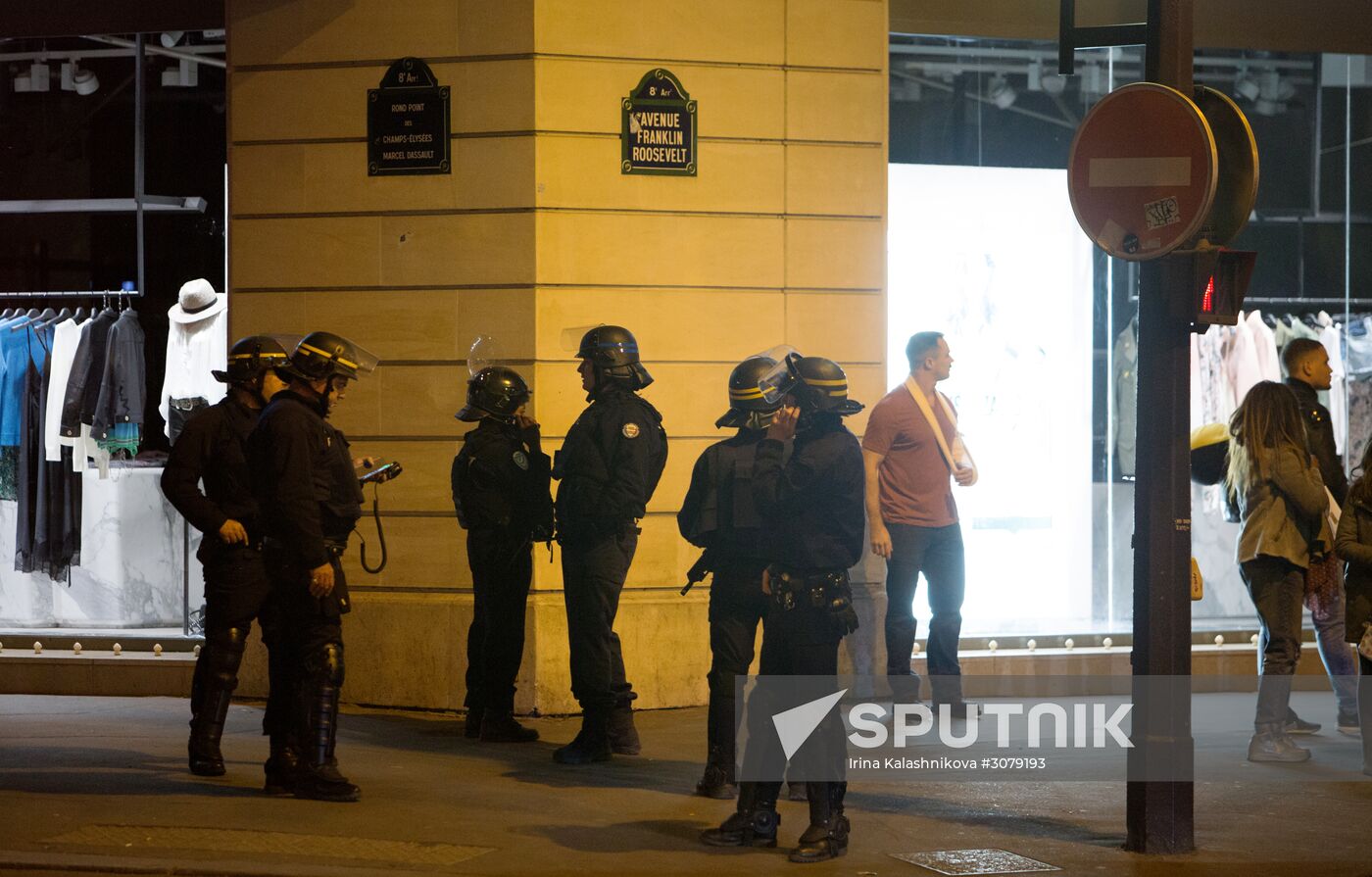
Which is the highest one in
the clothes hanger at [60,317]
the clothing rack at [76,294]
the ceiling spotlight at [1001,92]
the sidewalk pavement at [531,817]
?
the ceiling spotlight at [1001,92]

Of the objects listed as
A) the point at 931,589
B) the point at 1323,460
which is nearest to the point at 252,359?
the point at 931,589

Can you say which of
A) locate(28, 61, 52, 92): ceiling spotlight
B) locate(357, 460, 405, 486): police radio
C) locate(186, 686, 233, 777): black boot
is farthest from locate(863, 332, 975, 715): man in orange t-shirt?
locate(28, 61, 52, 92): ceiling spotlight

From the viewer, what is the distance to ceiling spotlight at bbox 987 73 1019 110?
11844 mm

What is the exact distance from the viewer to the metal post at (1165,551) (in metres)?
6.84

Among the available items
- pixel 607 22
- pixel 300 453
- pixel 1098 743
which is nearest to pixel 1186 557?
pixel 1098 743

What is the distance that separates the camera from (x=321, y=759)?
7.79m

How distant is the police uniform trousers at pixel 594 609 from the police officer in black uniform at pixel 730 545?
972mm

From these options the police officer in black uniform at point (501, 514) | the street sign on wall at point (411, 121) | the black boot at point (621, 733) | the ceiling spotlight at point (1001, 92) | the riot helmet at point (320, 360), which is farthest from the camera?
the ceiling spotlight at point (1001, 92)

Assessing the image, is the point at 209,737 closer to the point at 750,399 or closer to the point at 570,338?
the point at 750,399

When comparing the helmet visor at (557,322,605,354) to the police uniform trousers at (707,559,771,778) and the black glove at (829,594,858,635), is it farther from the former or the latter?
the black glove at (829,594,858,635)

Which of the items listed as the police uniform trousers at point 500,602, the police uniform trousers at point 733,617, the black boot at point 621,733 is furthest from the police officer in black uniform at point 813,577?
the police uniform trousers at point 500,602

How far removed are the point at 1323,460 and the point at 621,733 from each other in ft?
14.1

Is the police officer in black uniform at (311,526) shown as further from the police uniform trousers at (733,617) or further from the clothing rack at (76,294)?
the clothing rack at (76,294)

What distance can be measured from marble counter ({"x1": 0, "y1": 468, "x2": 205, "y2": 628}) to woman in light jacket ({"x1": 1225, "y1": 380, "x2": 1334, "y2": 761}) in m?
6.77
